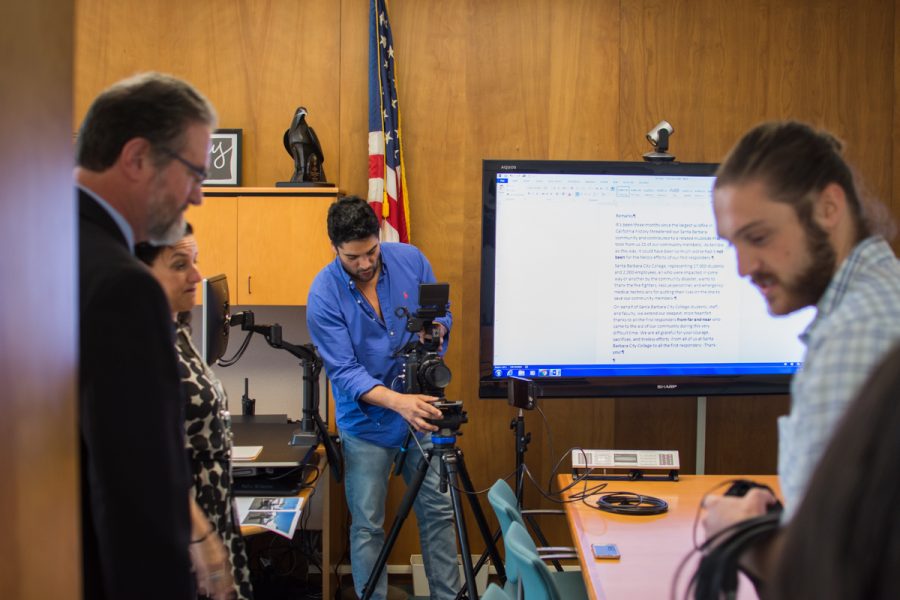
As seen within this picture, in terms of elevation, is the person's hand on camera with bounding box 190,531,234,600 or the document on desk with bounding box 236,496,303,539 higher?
the person's hand on camera with bounding box 190,531,234,600

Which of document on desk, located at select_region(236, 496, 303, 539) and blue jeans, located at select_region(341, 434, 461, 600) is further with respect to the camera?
blue jeans, located at select_region(341, 434, 461, 600)

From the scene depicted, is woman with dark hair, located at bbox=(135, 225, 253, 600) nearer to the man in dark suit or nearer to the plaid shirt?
the man in dark suit

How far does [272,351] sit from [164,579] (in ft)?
9.59

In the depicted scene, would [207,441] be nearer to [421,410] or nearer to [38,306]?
[421,410]

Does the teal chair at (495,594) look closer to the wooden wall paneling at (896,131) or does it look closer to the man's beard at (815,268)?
the man's beard at (815,268)

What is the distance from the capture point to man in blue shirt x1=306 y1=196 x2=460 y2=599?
3.14 m

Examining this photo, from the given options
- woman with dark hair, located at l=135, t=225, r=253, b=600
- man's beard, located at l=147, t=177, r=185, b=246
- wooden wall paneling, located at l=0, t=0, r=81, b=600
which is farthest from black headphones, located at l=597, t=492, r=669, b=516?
wooden wall paneling, located at l=0, t=0, r=81, b=600

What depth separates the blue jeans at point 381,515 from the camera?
3.21 meters

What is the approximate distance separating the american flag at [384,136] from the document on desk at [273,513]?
1.33m

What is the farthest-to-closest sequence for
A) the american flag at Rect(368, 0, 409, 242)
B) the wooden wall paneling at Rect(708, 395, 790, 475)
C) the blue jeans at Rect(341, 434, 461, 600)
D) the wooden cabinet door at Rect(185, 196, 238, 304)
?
the wooden wall paneling at Rect(708, 395, 790, 475)
the american flag at Rect(368, 0, 409, 242)
the wooden cabinet door at Rect(185, 196, 238, 304)
the blue jeans at Rect(341, 434, 461, 600)

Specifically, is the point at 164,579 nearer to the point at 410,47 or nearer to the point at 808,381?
the point at 808,381

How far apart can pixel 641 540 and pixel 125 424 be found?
1.60 meters

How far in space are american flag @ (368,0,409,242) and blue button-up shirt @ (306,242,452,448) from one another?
1.63ft

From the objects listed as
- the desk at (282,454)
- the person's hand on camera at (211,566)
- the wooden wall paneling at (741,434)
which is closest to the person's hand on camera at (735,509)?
the person's hand on camera at (211,566)
